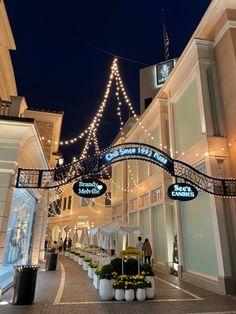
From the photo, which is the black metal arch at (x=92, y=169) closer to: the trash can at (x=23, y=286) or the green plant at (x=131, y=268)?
the trash can at (x=23, y=286)

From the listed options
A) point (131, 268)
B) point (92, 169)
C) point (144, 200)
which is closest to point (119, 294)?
point (131, 268)

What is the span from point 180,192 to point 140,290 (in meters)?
3.16

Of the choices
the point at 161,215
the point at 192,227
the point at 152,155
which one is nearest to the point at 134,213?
the point at 161,215

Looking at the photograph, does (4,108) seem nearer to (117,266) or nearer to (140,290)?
(117,266)

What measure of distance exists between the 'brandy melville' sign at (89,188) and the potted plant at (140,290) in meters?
2.95

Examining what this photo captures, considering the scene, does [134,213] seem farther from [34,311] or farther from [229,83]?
[34,311]

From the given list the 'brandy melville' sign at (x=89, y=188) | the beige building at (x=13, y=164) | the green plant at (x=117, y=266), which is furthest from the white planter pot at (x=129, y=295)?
the beige building at (x=13, y=164)

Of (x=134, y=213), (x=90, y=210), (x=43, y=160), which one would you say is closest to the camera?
(x=43, y=160)

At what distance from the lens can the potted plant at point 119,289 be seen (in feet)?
23.6

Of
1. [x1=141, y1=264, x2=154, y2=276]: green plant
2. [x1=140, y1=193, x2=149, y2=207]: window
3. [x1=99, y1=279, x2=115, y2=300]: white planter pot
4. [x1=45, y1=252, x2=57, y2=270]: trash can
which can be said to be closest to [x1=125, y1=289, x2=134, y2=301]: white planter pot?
[x1=99, y1=279, x2=115, y2=300]: white planter pot

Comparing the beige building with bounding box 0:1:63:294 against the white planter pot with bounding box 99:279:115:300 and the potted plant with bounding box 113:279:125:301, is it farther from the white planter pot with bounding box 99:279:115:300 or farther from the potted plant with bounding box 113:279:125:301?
the potted plant with bounding box 113:279:125:301

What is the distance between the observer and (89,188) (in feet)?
23.0

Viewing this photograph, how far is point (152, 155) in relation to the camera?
8203 millimetres

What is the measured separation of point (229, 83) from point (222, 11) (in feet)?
10.9
